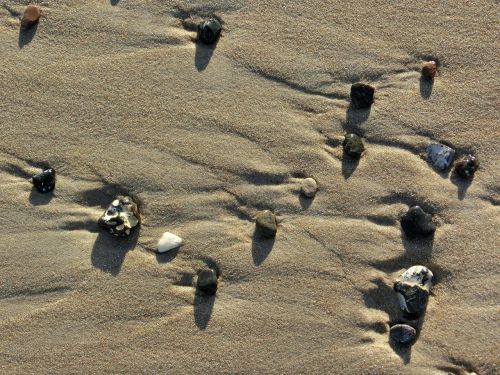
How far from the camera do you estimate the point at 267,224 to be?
3574mm

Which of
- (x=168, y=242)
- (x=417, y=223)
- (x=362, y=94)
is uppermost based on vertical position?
(x=362, y=94)

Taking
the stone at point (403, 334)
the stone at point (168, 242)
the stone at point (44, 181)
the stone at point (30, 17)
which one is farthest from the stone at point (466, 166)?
the stone at point (30, 17)

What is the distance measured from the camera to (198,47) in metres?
3.75

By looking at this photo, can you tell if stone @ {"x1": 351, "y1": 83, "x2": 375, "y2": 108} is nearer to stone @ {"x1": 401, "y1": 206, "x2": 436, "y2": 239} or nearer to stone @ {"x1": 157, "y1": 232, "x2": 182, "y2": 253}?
stone @ {"x1": 401, "y1": 206, "x2": 436, "y2": 239}

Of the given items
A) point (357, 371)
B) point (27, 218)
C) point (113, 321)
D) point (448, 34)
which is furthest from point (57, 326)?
point (448, 34)

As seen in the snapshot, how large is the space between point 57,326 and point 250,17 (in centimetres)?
223

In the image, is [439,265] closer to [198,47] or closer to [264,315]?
[264,315]

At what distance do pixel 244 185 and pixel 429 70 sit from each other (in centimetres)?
133

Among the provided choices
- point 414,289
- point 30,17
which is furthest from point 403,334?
point 30,17

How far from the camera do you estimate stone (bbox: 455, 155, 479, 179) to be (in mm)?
3590

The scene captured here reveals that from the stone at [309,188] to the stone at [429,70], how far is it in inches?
37.6

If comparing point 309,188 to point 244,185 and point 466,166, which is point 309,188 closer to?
point 244,185

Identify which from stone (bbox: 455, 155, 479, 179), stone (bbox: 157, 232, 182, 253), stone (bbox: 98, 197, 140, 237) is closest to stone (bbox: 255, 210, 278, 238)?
stone (bbox: 157, 232, 182, 253)

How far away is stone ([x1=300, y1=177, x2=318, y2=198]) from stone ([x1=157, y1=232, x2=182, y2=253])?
0.80 meters
